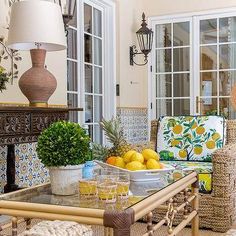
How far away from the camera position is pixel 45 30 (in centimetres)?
264

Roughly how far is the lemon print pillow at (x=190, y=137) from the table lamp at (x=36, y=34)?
1.21 meters

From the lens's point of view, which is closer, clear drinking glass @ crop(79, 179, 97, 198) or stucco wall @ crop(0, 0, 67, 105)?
clear drinking glass @ crop(79, 179, 97, 198)

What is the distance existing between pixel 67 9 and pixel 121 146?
74.2 inches

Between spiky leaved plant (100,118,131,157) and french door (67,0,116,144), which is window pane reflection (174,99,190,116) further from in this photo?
spiky leaved plant (100,118,131,157)

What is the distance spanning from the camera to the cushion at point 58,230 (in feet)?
4.71

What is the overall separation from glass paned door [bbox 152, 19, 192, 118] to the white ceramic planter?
13.5ft

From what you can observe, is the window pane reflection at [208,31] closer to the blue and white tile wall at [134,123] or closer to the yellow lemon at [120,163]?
the blue and white tile wall at [134,123]

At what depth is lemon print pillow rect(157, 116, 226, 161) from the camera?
3383 mm

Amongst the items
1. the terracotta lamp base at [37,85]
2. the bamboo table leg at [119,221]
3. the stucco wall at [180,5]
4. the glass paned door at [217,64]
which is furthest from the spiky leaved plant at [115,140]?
the stucco wall at [180,5]

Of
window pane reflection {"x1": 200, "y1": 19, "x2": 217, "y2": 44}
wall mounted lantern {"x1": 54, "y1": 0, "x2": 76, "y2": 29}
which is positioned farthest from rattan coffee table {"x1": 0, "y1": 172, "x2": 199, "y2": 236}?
window pane reflection {"x1": 200, "y1": 19, "x2": 217, "y2": 44}

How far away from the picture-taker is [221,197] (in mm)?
2768

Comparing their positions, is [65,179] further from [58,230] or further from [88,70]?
[88,70]

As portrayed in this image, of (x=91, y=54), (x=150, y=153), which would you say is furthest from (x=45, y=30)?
(x=91, y=54)

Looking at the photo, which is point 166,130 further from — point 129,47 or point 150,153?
point 129,47
